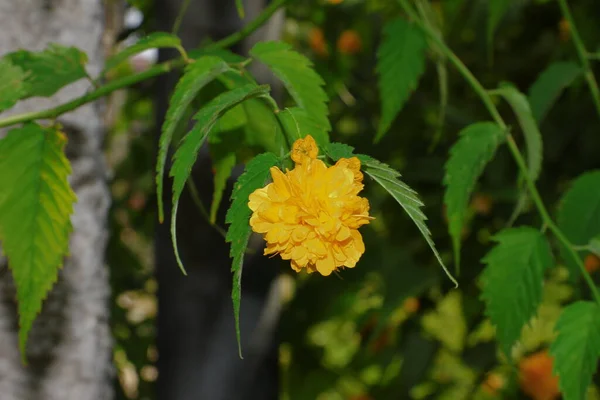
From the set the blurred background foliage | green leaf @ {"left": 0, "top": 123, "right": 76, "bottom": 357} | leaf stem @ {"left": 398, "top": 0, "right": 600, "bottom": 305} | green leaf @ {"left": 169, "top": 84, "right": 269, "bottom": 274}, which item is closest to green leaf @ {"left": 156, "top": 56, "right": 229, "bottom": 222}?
green leaf @ {"left": 169, "top": 84, "right": 269, "bottom": 274}

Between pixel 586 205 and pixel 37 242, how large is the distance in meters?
0.51

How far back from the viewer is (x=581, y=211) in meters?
0.76

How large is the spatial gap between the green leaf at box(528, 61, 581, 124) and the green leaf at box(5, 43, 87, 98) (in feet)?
1.55

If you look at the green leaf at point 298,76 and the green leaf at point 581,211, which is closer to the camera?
the green leaf at point 298,76

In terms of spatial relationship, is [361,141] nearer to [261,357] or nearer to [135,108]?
[261,357]

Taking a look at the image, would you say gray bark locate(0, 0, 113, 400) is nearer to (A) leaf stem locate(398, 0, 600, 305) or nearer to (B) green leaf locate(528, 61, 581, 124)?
(A) leaf stem locate(398, 0, 600, 305)

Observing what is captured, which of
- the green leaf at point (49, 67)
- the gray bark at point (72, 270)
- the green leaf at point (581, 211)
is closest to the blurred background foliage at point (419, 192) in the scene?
the gray bark at point (72, 270)

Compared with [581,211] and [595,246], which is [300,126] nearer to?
[595,246]

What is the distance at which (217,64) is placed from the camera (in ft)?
1.64

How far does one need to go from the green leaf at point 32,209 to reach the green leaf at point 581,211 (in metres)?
0.47

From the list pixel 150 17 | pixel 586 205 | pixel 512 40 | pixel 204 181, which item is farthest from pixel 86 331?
pixel 512 40

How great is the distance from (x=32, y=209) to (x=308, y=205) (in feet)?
0.83

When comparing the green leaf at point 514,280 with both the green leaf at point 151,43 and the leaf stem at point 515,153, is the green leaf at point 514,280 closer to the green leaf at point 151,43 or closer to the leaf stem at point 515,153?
the leaf stem at point 515,153

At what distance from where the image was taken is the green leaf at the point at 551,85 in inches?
31.7
